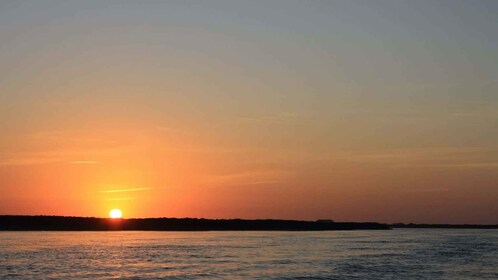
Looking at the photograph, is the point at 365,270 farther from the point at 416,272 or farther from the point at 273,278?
the point at 273,278

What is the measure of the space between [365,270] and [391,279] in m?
6.57

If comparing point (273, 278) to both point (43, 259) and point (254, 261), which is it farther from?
point (43, 259)

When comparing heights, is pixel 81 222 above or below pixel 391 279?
above

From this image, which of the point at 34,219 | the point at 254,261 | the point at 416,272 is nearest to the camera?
the point at 416,272

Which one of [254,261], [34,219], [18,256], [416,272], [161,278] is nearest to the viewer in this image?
[161,278]

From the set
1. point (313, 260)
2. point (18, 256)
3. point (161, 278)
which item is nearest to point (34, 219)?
point (18, 256)

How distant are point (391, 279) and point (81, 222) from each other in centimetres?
15943

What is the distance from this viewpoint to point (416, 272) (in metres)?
55.3

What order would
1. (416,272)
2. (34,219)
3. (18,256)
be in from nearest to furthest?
1. (416,272)
2. (18,256)
3. (34,219)

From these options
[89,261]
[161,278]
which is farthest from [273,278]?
[89,261]

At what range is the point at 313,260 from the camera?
66.7 m

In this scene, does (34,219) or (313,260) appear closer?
(313,260)

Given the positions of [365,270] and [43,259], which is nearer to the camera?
[365,270]

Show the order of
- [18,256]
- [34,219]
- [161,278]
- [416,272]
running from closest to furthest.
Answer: [161,278]
[416,272]
[18,256]
[34,219]
